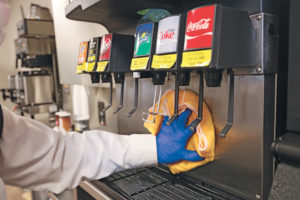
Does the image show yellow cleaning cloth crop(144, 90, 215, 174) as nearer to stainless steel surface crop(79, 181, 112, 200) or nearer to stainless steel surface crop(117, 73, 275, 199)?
stainless steel surface crop(117, 73, 275, 199)

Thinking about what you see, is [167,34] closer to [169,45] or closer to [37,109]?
[169,45]

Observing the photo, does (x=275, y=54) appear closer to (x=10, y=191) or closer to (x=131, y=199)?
(x=131, y=199)

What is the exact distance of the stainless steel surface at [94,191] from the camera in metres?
0.73

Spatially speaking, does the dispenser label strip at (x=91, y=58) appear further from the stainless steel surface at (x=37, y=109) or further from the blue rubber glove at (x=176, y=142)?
the stainless steel surface at (x=37, y=109)

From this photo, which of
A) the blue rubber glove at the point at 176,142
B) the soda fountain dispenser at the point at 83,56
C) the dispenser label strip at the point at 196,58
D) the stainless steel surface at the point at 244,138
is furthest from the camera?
the soda fountain dispenser at the point at 83,56

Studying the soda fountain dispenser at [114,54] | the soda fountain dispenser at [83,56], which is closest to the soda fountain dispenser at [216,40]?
the soda fountain dispenser at [114,54]

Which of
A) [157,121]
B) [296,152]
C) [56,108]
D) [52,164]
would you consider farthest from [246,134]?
[56,108]

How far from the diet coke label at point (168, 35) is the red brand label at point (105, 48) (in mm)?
207

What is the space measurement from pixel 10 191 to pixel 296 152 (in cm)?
217

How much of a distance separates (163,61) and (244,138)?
0.88ft

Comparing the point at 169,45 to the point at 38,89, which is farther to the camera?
the point at 38,89

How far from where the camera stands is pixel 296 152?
0.45 meters

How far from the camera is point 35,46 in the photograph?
1.93m

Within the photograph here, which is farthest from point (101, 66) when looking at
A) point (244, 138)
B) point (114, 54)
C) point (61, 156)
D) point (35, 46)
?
point (35, 46)
